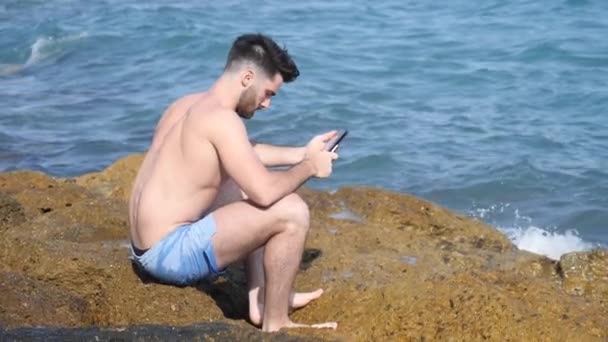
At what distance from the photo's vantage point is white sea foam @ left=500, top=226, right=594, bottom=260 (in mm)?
8453

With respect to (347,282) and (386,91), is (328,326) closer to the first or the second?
(347,282)

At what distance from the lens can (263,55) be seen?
15.5ft

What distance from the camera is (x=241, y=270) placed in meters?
5.30

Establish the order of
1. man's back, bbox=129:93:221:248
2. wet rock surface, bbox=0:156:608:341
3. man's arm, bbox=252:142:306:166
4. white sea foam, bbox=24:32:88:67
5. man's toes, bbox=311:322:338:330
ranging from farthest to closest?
white sea foam, bbox=24:32:88:67
man's arm, bbox=252:142:306:166
man's back, bbox=129:93:221:248
man's toes, bbox=311:322:338:330
wet rock surface, bbox=0:156:608:341

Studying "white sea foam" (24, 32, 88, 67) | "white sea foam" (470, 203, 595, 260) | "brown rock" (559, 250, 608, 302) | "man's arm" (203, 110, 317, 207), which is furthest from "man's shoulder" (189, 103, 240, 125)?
"white sea foam" (24, 32, 88, 67)

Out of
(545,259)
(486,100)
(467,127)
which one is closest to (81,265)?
(545,259)

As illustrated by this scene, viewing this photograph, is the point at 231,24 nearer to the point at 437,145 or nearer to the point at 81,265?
the point at 437,145

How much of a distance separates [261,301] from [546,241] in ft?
14.6

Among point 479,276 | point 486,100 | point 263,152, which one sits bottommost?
point 486,100

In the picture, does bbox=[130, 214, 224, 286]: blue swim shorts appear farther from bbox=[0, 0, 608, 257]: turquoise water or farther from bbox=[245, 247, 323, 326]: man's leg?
bbox=[0, 0, 608, 257]: turquoise water

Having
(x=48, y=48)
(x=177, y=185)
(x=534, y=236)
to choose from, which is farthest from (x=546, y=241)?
(x=48, y=48)

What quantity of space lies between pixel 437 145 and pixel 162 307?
7.16 m

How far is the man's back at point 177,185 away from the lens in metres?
4.69

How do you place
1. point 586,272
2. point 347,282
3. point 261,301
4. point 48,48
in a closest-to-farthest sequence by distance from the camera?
point 261,301
point 347,282
point 586,272
point 48,48
